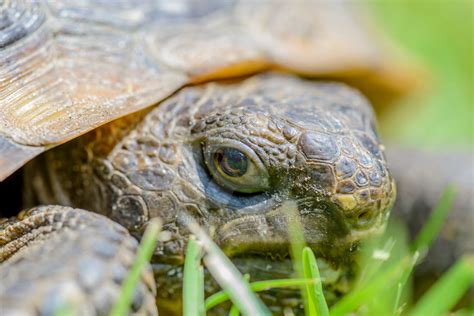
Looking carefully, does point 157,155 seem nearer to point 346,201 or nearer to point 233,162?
point 233,162

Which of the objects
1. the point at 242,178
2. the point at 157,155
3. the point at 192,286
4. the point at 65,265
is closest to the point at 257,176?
the point at 242,178

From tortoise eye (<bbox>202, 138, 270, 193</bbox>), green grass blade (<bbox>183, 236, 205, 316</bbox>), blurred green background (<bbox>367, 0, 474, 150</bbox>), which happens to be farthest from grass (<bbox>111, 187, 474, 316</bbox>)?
blurred green background (<bbox>367, 0, 474, 150</bbox>)

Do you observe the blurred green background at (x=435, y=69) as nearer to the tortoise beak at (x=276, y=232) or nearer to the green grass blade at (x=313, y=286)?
the tortoise beak at (x=276, y=232)

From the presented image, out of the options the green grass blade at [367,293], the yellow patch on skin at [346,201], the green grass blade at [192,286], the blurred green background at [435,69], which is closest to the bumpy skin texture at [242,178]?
the yellow patch on skin at [346,201]

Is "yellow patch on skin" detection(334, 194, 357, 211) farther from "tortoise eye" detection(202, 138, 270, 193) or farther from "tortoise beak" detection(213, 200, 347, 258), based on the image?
"tortoise eye" detection(202, 138, 270, 193)

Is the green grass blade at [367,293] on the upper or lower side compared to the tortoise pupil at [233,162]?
lower

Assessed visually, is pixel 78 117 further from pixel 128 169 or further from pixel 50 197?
pixel 50 197
